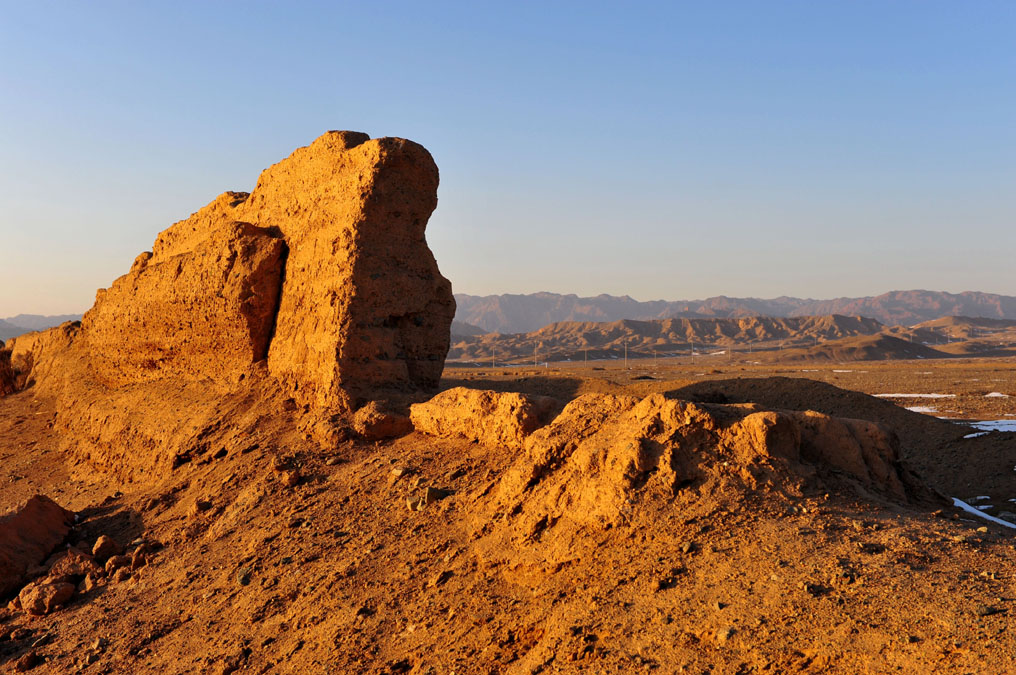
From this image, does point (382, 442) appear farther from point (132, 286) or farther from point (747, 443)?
point (132, 286)

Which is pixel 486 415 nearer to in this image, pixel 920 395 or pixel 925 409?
pixel 925 409

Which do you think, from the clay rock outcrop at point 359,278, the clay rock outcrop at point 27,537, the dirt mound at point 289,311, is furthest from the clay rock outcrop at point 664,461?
the clay rock outcrop at point 27,537

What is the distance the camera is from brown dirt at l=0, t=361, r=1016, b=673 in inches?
132

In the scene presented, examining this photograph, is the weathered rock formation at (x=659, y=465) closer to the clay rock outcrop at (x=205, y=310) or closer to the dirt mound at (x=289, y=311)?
the dirt mound at (x=289, y=311)

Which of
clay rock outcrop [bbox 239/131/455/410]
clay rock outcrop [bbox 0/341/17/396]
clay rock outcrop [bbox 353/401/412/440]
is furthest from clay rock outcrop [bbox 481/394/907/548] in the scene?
clay rock outcrop [bbox 0/341/17/396]

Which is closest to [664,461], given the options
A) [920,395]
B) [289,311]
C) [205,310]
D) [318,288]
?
[318,288]

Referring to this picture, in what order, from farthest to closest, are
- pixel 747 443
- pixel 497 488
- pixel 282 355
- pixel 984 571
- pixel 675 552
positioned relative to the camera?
pixel 282 355
pixel 497 488
pixel 747 443
pixel 675 552
pixel 984 571

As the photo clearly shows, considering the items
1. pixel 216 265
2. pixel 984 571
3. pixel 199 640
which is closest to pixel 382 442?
pixel 199 640

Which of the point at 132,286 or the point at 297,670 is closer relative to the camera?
the point at 297,670

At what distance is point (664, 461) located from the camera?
4660 millimetres

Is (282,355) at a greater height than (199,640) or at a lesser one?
greater

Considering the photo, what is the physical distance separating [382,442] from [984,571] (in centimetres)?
495

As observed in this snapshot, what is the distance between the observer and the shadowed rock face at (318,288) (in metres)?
7.43

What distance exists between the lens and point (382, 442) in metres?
6.90
